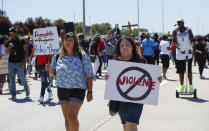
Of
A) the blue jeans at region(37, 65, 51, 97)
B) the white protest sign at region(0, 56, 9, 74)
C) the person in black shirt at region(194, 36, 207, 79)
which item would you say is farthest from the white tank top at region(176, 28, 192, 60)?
the person in black shirt at region(194, 36, 207, 79)

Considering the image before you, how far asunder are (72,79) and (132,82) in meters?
0.80

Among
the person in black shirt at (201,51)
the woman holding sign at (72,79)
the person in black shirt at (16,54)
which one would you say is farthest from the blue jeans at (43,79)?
the person in black shirt at (201,51)

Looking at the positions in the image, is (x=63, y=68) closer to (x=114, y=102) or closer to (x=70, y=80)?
(x=70, y=80)

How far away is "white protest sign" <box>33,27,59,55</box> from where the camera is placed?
30.6 feet

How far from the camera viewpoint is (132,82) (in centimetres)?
491

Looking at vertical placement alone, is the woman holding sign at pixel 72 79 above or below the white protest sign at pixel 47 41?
below

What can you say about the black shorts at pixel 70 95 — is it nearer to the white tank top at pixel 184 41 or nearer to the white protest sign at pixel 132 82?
the white protest sign at pixel 132 82

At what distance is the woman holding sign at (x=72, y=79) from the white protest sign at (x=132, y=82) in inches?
17.7

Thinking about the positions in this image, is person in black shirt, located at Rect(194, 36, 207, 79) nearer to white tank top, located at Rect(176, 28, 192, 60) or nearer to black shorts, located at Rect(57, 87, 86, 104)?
white tank top, located at Rect(176, 28, 192, 60)

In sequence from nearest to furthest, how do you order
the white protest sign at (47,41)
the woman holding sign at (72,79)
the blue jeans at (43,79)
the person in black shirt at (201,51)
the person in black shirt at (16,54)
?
1. the woman holding sign at (72,79)
2. the white protest sign at (47,41)
3. the blue jeans at (43,79)
4. the person in black shirt at (16,54)
5. the person in black shirt at (201,51)

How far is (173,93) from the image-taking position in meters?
10.8

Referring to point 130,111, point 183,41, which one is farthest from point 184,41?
point 130,111

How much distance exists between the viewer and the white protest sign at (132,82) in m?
4.85

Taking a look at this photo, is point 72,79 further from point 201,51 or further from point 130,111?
point 201,51
